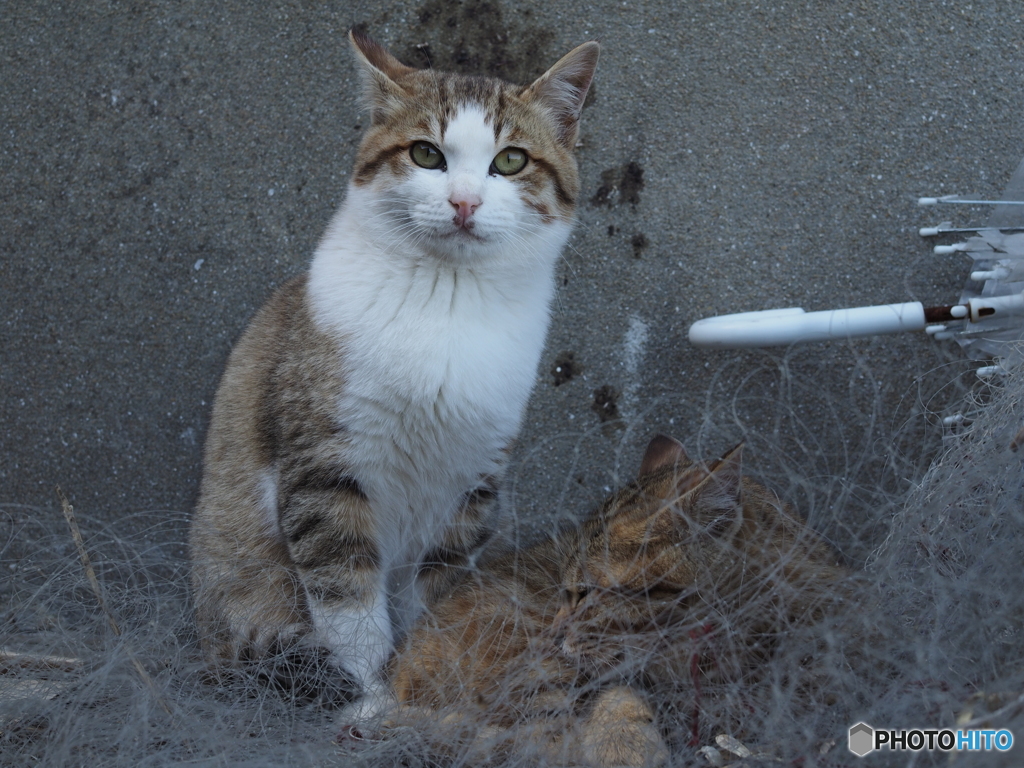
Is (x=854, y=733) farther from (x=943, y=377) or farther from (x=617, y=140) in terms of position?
(x=617, y=140)

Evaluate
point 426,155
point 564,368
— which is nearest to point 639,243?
point 564,368

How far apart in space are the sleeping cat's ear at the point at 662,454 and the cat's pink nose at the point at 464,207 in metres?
0.58

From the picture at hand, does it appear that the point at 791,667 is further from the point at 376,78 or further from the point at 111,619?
the point at 376,78

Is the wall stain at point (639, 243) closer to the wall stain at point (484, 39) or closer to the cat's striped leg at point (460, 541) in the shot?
the wall stain at point (484, 39)

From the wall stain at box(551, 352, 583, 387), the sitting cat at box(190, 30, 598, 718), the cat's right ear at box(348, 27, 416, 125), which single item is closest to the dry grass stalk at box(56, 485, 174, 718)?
the sitting cat at box(190, 30, 598, 718)

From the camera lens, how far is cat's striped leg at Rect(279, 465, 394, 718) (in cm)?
150

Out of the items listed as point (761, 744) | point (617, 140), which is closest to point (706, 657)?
point (761, 744)

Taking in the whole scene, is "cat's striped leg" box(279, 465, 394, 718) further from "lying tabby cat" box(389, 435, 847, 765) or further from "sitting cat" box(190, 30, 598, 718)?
"lying tabby cat" box(389, 435, 847, 765)

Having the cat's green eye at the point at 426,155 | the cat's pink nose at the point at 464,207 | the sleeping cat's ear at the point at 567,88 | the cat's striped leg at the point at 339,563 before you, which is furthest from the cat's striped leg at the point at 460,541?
the sleeping cat's ear at the point at 567,88

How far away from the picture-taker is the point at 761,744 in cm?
105

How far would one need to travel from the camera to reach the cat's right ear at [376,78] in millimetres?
1651

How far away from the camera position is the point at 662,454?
5.16 feet

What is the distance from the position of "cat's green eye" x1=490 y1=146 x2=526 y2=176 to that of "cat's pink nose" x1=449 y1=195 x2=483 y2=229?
157 mm

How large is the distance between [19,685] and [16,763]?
164mm
